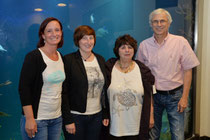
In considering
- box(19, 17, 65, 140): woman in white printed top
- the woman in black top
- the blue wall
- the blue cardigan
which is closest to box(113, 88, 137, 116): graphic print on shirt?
the woman in black top

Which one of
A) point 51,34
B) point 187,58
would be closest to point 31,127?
point 51,34

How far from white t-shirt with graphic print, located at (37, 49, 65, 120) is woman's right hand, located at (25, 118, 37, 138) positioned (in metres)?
0.07

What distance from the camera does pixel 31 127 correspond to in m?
1.65

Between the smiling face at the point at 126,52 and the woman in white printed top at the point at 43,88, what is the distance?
63 centimetres

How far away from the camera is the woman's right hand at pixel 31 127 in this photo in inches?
65.0

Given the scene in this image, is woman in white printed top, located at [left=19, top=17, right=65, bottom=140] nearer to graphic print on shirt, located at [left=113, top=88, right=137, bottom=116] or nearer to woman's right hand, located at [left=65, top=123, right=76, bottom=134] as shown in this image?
woman's right hand, located at [left=65, top=123, right=76, bottom=134]

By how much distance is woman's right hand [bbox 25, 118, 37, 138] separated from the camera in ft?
5.42

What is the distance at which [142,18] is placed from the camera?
373cm

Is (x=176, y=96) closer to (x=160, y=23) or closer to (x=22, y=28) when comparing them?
(x=160, y=23)

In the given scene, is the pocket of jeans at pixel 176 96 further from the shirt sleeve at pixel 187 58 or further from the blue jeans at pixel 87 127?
the blue jeans at pixel 87 127

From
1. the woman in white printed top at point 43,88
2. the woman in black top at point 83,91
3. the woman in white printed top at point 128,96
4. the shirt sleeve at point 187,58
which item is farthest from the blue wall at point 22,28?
the shirt sleeve at point 187,58

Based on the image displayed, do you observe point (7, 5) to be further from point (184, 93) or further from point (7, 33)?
point (184, 93)

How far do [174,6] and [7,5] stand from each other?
2.80 metres

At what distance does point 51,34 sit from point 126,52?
76 centimetres
